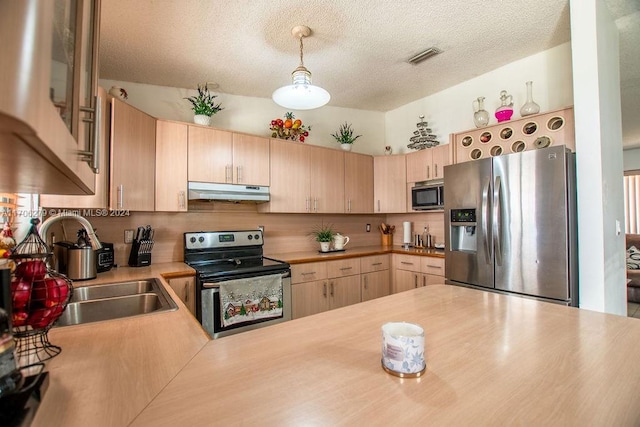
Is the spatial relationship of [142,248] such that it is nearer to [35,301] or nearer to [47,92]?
[35,301]

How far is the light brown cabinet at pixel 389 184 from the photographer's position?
3.80 metres

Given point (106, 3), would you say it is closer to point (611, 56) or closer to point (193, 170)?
point (193, 170)

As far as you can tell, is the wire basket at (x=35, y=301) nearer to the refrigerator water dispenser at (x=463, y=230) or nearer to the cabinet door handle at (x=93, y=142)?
the cabinet door handle at (x=93, y=142)

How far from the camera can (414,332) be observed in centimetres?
79

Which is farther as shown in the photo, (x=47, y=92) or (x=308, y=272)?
(x=308, y=272)

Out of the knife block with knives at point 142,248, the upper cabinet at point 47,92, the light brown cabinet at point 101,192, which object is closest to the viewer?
the upper cabinet at point 47,92

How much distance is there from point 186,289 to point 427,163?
286 cm

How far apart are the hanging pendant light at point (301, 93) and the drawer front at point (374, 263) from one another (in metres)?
1.90

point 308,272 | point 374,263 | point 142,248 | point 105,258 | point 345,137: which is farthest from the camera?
point 345,137

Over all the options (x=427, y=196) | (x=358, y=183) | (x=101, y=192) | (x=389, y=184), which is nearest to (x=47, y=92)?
(x=101, y=192)

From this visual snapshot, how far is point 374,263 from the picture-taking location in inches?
138

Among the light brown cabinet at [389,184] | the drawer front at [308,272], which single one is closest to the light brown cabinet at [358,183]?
the light brown cabinet at [389,184]

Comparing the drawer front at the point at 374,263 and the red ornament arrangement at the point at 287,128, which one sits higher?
the red ornament arrangement at the point at 287,128

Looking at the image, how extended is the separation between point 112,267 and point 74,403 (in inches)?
89.4
